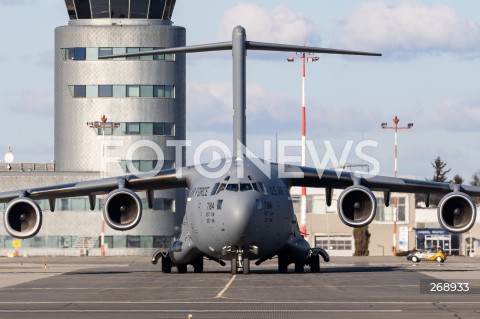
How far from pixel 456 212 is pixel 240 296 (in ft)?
46.9

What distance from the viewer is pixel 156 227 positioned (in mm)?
78062

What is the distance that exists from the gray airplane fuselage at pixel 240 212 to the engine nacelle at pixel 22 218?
535 cm

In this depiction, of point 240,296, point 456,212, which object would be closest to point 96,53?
point 456,212

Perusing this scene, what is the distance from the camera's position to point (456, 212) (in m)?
39.6

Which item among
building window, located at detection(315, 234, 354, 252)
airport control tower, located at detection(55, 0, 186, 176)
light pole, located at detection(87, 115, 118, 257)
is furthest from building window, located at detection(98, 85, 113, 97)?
building window, located at detection(315, 234, 354, 252)

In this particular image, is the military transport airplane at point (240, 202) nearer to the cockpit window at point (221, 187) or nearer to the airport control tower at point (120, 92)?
the cockpit window at point (221, 187)

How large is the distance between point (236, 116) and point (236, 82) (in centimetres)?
134

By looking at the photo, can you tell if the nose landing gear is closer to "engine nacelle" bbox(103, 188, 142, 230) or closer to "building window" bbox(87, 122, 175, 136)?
"engine nacelle" bbox(103, 188, 142, 230)

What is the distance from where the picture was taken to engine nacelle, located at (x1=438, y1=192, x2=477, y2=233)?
129 ft

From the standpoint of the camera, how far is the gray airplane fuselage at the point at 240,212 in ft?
116

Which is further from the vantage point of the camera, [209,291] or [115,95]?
[115,95]

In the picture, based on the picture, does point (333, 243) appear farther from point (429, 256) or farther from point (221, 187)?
point (221, 187)

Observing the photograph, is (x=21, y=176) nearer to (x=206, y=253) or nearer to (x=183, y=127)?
(x=183, y=127)

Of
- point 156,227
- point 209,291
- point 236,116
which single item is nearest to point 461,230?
point 236,116
